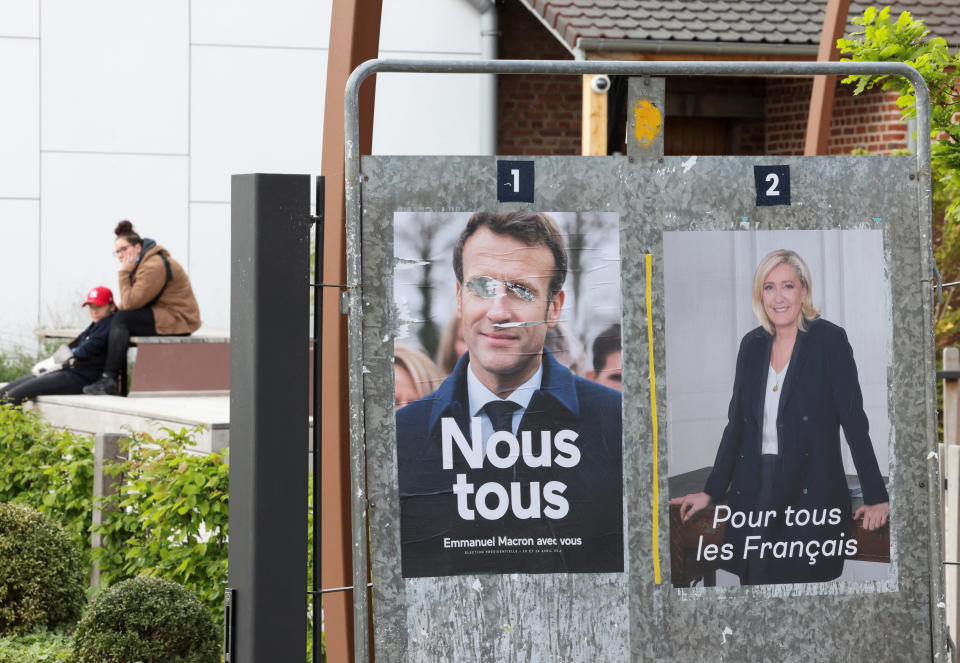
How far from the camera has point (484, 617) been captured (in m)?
3.05

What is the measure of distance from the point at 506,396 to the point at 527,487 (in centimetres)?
21

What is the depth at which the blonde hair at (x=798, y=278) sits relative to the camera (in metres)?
3.14

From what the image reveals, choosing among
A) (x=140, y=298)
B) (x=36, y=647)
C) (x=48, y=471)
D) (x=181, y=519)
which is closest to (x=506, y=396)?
(x=181, y=519)

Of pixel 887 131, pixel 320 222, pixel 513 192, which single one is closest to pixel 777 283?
pixel 513 192

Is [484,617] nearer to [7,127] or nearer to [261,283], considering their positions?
[261,283]

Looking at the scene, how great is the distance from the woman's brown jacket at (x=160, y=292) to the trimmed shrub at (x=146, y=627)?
5620 millimetres

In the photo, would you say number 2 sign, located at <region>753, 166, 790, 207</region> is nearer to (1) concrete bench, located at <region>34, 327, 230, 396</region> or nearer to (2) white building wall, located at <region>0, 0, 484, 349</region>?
(1) concrete bench, located at <region>34, 327, 230, 396</region>

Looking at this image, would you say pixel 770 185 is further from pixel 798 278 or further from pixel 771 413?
pixel 771 413

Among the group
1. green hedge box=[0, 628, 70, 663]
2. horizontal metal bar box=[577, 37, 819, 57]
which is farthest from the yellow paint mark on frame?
horizontal metal bar box=[577, 37, 819, 57]

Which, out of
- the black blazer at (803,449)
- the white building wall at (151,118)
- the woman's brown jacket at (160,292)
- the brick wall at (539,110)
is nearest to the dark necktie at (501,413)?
the black blazer at (803,449)

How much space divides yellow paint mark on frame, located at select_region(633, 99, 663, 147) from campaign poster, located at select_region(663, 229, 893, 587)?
0.24m

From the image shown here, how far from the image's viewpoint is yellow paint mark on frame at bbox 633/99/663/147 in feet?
10.3

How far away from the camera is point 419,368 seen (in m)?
3.04

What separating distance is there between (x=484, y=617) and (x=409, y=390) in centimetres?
55
